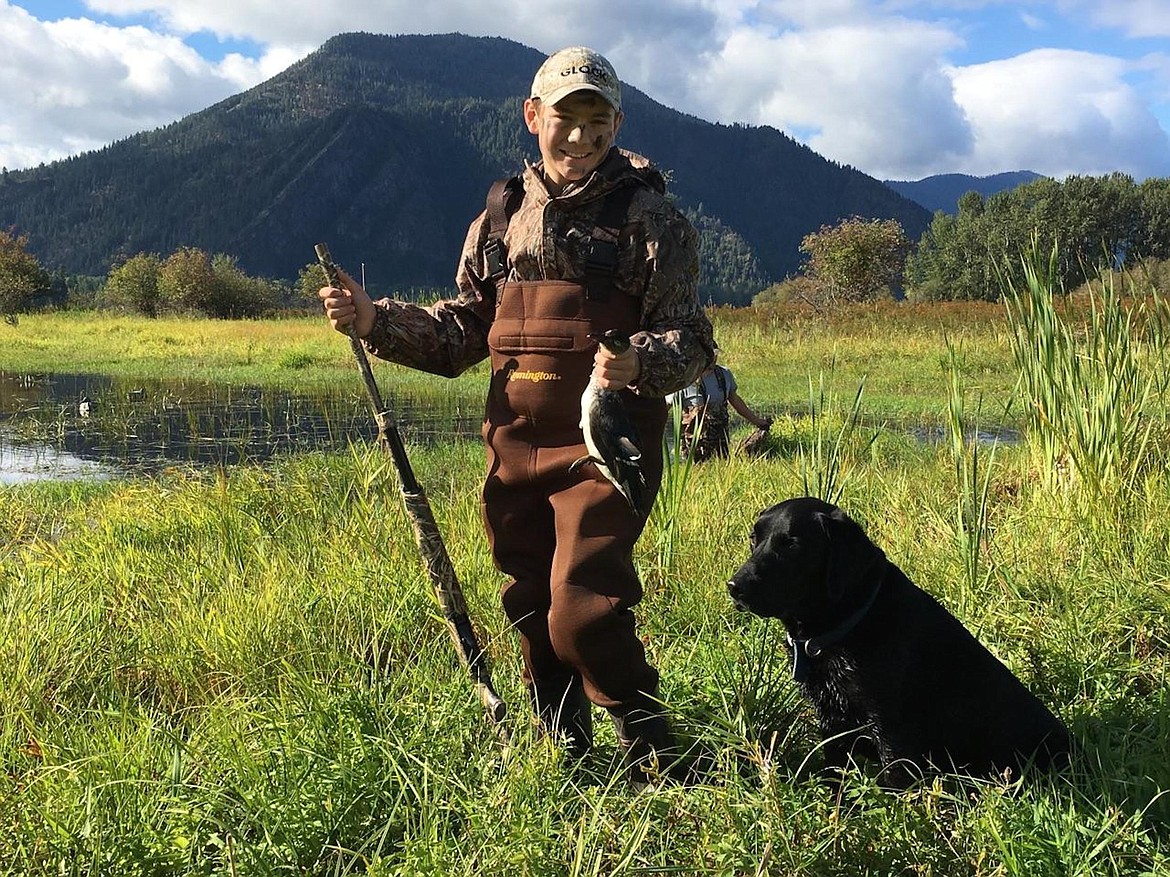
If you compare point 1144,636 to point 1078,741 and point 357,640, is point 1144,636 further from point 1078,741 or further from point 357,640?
point 357,640

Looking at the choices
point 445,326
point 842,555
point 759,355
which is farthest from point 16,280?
point 842,555

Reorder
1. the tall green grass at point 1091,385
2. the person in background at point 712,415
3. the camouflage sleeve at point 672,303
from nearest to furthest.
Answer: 1. the camouflage sleeve at point 672,303
2. the tall green grass at point 1091,385
3. the person in background at point 712,415

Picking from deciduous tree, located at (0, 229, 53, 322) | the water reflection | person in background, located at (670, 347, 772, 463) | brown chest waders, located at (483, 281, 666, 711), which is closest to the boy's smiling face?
brown chest waders, located at (483, 281, 666, 711)

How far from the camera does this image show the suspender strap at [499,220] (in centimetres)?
269

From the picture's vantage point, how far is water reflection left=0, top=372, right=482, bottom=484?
8.82m

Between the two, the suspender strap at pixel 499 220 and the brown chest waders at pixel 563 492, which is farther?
the suspender strap at pixel 499 220

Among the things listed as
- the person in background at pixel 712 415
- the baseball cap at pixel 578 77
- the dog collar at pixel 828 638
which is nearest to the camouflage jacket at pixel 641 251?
the baseball cap at pixel 578 77

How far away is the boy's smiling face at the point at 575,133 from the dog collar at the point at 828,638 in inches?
60.0

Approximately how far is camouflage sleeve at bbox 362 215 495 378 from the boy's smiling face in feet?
1.12

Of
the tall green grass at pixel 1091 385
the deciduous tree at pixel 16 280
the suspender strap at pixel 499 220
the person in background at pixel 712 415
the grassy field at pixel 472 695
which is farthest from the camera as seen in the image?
the deciduous tree at pixel 16 280

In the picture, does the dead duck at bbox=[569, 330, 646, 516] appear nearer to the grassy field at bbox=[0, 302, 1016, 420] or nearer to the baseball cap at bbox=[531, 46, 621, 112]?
the baseball cap at bbox=[531, 46, 621, 112]

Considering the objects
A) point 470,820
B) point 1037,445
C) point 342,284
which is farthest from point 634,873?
point 1037,445

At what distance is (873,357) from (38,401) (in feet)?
49.7

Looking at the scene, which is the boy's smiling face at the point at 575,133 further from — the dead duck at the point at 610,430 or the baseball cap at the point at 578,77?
the dead duck at the point at 610,430
